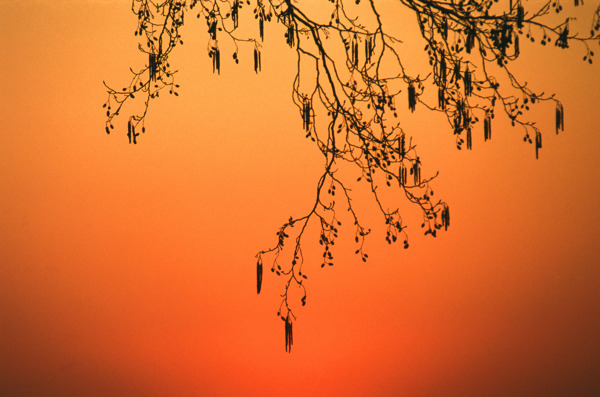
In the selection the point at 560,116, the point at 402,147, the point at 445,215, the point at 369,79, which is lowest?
the point at 445,215

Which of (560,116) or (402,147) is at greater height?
(560,116)

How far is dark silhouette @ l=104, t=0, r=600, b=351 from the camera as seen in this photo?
7.13ft

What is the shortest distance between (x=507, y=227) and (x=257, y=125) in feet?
3.26

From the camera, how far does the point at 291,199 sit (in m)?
2.43

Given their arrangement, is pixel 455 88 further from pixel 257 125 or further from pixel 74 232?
pixel 74 232

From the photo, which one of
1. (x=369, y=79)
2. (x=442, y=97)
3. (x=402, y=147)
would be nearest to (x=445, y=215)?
(x=402, y=147)

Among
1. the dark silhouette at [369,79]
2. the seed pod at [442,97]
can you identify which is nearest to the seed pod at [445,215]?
the dark silhouette at [369,79]

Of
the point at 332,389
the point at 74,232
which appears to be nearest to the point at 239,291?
the point at 332,389

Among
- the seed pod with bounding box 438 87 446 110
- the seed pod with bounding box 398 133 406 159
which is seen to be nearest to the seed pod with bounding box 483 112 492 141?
the seed pod with bounding box 438 87 446 110

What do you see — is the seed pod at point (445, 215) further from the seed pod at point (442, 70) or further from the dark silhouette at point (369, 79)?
the seed pod at point (442, 70)

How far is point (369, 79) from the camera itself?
86.4 inches

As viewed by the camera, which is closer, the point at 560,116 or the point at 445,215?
the point at 445,215

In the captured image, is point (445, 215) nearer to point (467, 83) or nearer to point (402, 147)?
point (402, 147)

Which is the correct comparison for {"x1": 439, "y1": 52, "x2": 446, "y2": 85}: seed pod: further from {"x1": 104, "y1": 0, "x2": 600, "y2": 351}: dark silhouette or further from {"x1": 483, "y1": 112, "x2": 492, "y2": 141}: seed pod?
{"x1": 483, "y1": 112, "x2": 492, "y2": 141}: seed pod
